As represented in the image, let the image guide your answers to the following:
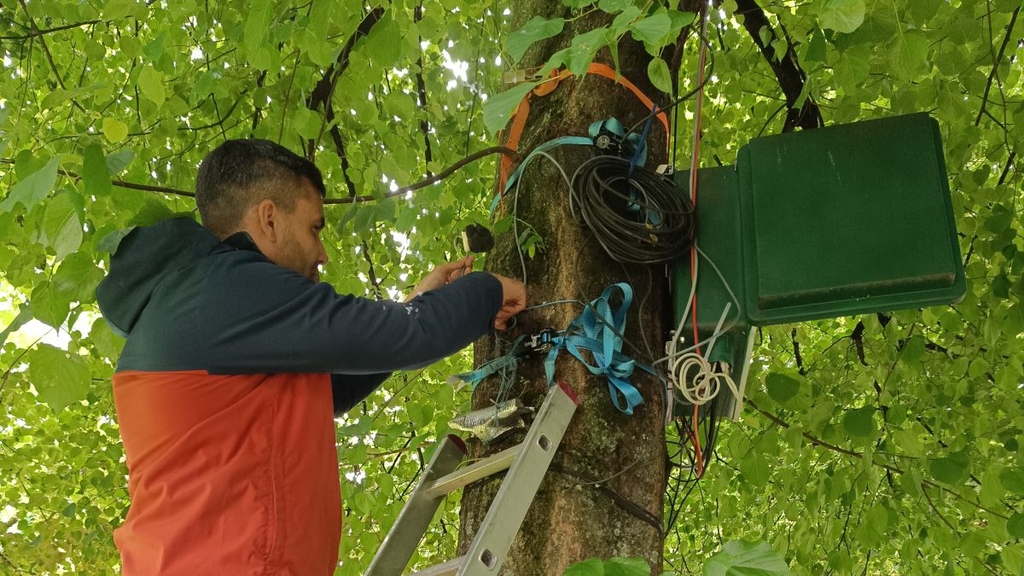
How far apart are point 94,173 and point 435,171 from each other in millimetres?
2126

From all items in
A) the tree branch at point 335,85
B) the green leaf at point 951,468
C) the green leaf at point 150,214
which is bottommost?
the green leaf at point 951,468

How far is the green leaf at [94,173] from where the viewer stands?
1483 mm

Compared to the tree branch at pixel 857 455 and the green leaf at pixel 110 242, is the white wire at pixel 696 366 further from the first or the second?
the green leaf at pixel 110 242

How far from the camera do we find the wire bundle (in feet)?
6.96

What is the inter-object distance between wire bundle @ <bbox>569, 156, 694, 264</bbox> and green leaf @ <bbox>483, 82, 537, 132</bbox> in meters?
0.78

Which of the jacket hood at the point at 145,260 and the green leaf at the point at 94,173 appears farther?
the jacket hood at the point at 145,260

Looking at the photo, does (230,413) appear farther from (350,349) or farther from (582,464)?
(582,464)

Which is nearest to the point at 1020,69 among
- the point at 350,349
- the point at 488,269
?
the point at 488,269

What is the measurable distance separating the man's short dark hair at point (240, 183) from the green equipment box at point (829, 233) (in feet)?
3.47

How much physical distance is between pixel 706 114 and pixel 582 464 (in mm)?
3367

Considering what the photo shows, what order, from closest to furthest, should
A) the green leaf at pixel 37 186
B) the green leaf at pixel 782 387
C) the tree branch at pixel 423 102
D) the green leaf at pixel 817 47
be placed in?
the green leaf at pixel 37 186 < the green leaf at pixel 817 47 < the green leaf at pixel 782 387 < the tree branch at pixel 423 102

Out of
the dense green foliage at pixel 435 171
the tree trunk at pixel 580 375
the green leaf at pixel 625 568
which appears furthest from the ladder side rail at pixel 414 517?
the green leaf at pixel 625 568

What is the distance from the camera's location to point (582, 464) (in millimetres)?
1930

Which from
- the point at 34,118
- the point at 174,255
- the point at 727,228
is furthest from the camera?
the point at 34,118
